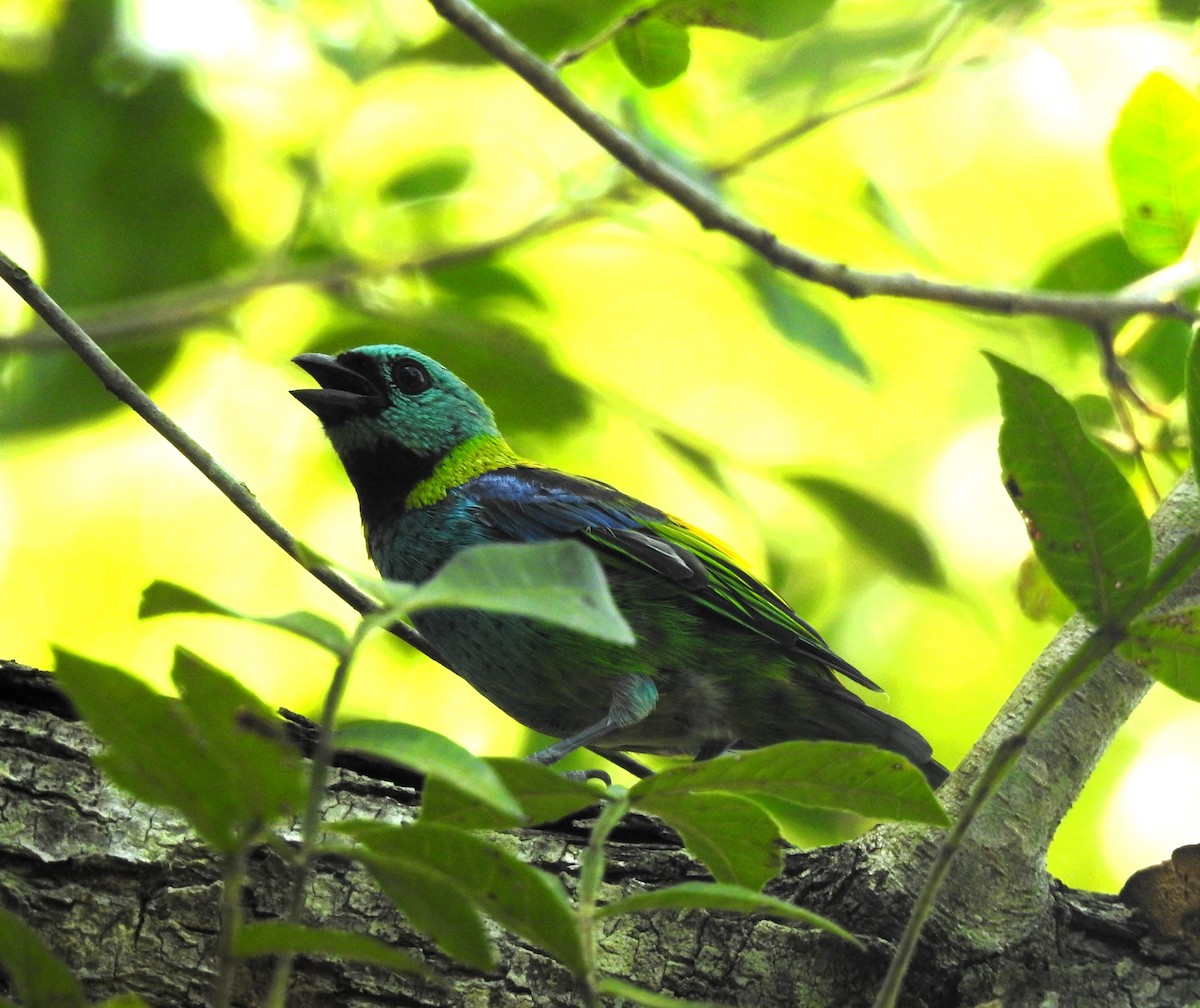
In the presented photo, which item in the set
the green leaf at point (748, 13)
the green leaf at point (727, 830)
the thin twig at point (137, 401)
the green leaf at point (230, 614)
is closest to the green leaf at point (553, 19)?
the green leaf at point (748, 13)

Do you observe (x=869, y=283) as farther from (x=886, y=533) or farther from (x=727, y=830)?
(x=727, y=830)

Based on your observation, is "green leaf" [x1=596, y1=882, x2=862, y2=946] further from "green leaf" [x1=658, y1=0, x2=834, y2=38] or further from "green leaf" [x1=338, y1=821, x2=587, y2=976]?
"green leaf" [x1=658, y1=0, x2=834, y2=38]

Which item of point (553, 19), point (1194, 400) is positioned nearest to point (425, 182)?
point (553, 19)

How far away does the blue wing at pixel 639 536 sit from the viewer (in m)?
4.06

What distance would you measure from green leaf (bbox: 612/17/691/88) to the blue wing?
131cm

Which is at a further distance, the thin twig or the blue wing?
the blue wing

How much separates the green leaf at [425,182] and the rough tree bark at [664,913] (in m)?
2.82

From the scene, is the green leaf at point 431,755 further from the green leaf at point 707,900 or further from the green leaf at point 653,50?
the green leaf at point 653,50

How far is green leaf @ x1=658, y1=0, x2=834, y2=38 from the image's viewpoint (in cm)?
341

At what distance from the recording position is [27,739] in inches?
98.2

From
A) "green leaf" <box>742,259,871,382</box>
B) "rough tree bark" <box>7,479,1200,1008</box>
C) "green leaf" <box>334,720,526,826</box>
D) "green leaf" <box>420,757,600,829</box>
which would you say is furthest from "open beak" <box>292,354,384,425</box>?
"green leaf" <box>334,720,526,826</box>

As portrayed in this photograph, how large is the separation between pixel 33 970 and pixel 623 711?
2476mm

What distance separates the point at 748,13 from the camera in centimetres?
344

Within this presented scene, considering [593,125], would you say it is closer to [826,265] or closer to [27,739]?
[826,265]
